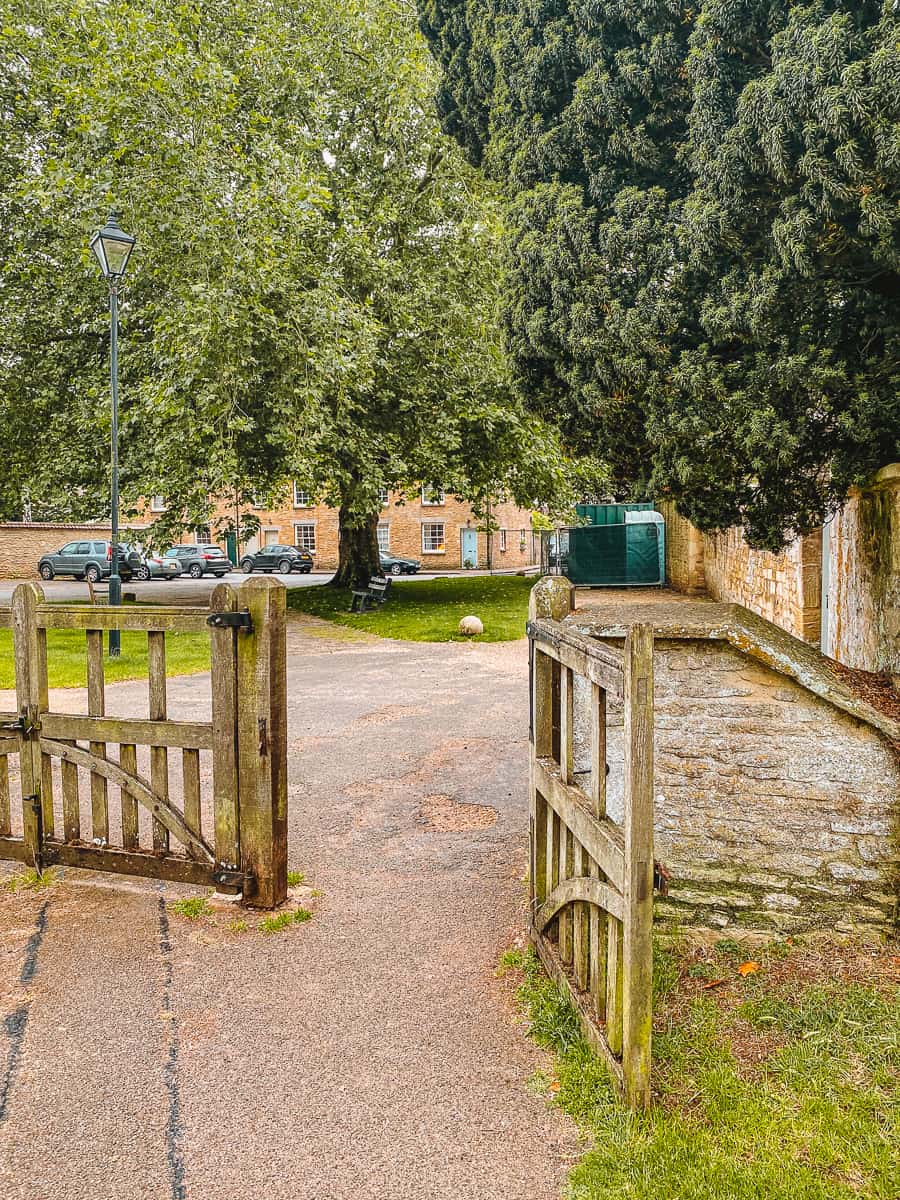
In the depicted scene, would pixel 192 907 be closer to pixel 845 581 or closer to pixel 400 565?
pixel 845 581

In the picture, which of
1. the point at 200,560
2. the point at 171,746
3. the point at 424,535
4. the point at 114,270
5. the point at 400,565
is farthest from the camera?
the point at 424,535

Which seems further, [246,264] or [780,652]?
[246,264]

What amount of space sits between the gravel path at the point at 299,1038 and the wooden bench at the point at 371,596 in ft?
40.2

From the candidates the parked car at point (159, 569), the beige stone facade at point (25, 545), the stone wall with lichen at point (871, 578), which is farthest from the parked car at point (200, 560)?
the stone wall with lichen at point (871, 578)

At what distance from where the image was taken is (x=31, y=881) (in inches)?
166

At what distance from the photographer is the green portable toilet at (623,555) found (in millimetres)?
19047

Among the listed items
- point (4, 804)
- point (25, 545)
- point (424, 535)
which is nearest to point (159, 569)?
point (25, 545)

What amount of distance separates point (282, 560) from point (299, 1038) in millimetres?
37559

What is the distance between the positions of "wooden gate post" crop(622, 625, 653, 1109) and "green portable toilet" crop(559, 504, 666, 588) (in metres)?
16.9

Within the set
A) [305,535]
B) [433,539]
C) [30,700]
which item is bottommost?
[30,700]

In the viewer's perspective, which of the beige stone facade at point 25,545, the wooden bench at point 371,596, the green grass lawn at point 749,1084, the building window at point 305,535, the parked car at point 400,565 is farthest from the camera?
the building window at point 305,535

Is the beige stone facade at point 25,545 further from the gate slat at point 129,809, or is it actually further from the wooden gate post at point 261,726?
the wooden gate post at point 261,726

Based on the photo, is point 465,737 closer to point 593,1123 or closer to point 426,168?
point 593,1123

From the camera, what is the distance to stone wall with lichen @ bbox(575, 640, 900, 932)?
350 cm
